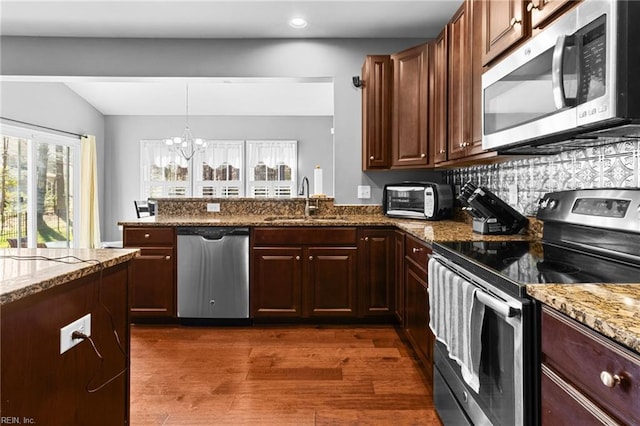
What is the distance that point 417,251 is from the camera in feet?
7.69

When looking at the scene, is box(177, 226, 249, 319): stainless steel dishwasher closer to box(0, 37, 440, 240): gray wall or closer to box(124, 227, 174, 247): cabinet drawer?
box(124, 227, 174, 247): cabinet drawer

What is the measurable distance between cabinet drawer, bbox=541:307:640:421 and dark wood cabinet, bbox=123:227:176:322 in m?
2.78

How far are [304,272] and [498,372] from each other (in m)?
2.01

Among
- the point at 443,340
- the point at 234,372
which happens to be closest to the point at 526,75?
the point at 443,340

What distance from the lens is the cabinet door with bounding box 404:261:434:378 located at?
2.13m

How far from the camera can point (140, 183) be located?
7.84 meters

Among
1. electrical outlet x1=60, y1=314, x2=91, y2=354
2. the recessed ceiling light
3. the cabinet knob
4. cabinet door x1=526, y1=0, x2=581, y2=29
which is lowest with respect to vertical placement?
electrical outlet x1=60, y1=314, x2=91, y2=354

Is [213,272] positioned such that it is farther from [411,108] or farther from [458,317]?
[458,317]

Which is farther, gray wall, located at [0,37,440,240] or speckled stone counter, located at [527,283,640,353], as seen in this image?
gray wall, located at [0,37,440,240]

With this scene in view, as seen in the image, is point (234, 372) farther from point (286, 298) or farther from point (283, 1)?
point (283, 1)

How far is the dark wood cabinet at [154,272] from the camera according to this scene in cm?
313

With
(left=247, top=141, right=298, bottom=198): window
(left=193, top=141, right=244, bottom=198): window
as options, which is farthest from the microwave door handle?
(left=193, top=141, right=244, bottom=198): window

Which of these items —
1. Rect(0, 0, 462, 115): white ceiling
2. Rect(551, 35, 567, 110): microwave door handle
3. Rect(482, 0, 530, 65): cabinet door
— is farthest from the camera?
Rect(0, 0, 462, 115): white ceiling

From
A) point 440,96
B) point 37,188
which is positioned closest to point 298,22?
point 440,96
